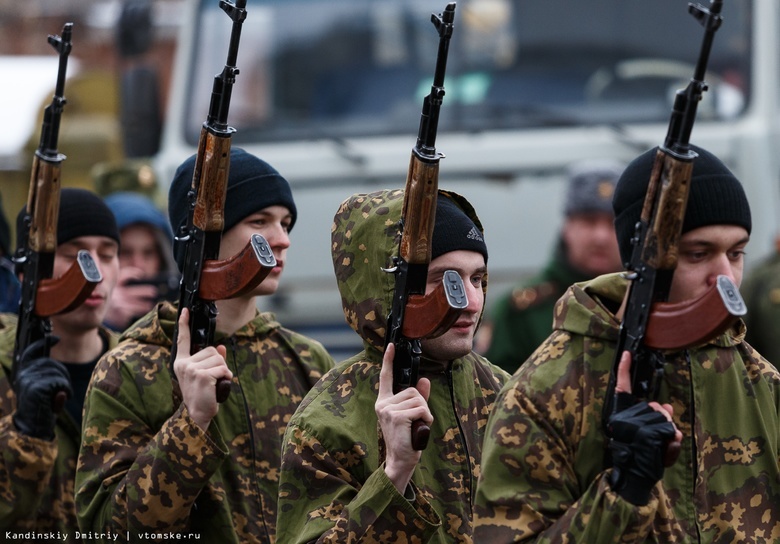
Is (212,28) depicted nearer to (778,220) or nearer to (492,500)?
(778,220)

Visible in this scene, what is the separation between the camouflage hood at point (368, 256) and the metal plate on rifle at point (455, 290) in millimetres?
201

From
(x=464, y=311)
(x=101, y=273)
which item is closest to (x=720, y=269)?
(x=464, y=311)

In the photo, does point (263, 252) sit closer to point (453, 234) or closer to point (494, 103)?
point (453, 234)

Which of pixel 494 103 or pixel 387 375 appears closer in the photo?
pixel 387 375

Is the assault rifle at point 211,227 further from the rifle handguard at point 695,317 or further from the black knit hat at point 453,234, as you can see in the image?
the rifle handguard at point 695,317

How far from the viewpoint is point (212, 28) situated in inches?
345

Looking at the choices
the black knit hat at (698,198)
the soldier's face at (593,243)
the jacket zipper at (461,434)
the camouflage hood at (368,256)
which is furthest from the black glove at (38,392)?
the soldier's face at (593,243)

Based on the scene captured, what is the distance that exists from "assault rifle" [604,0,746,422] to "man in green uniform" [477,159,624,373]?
Answer: 131 inches

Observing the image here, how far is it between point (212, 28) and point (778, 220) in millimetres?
3041

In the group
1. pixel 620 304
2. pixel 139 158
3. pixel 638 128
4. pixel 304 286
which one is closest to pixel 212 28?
pixel 139 158

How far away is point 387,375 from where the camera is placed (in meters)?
4.09

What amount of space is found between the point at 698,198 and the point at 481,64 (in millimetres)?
4629

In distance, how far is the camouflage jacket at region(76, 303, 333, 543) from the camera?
4551 mm

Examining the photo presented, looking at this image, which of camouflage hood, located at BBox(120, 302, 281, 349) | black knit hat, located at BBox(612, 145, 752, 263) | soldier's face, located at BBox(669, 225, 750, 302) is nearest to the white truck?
camouflage hood, located at BBox(120, 302, 281, 349)
